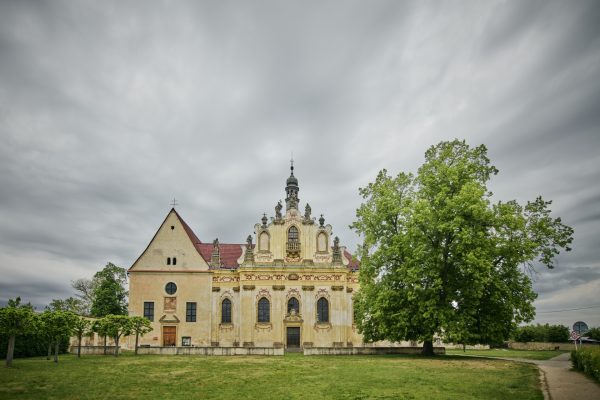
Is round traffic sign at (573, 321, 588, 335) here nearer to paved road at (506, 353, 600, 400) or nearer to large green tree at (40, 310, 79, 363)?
paved road at (506, 353, 600, 400)

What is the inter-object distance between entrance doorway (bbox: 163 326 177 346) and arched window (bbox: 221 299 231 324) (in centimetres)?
503

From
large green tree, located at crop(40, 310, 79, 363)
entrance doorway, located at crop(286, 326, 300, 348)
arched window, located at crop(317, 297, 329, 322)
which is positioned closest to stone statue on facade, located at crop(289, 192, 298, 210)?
arched window, located at crop(317, 297, 329, 322)

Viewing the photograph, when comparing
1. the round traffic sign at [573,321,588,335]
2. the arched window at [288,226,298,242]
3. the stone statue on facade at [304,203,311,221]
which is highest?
the stone statue on facade at [304,203,311,221]

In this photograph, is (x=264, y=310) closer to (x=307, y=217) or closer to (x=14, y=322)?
(x=307, y=217)

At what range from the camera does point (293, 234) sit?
47.8 m

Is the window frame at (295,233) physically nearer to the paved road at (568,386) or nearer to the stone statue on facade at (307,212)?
the stone statue on facade at (307,212)

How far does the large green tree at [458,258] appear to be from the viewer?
29281mm

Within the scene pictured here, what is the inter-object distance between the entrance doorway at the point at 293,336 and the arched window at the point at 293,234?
9375 millimetres

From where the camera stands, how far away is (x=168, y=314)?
4484 cm

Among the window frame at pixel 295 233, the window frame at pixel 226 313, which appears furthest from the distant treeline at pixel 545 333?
the window frame at pixel 226 313

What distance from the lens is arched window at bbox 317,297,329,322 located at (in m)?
45.9

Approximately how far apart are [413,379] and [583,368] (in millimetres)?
8364

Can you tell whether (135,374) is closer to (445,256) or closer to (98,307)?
(445,256)

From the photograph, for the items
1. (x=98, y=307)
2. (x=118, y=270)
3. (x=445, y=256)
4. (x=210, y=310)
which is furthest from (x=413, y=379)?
(x=118, y=270)
